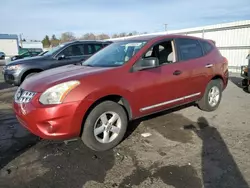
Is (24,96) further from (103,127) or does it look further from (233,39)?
(233,39)

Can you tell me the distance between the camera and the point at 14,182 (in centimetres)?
257

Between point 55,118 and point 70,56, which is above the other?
point 70,56

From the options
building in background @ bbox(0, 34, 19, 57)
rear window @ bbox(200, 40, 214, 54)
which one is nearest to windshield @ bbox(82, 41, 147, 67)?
rear window @ bbox(200, 40, 214, 54)

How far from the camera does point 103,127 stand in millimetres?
3254

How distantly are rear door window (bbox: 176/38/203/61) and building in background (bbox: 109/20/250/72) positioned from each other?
30.9 ft

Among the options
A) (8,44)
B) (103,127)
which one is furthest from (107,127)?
(8,44)

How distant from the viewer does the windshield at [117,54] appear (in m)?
3.73

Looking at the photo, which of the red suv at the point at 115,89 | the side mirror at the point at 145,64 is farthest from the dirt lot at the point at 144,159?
the side mirror at the point at 145,64

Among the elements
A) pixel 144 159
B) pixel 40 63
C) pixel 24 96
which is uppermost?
pixel 40 63

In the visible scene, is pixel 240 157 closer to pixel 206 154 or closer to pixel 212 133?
pixel 206 154

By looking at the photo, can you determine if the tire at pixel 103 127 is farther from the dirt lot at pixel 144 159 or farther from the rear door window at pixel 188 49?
the rear door window at pixel 188 49

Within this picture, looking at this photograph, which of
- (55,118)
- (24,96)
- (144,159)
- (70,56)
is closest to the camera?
(55,118)

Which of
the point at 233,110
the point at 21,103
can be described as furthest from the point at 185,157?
the point at 233,110

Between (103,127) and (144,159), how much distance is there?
0.76m
